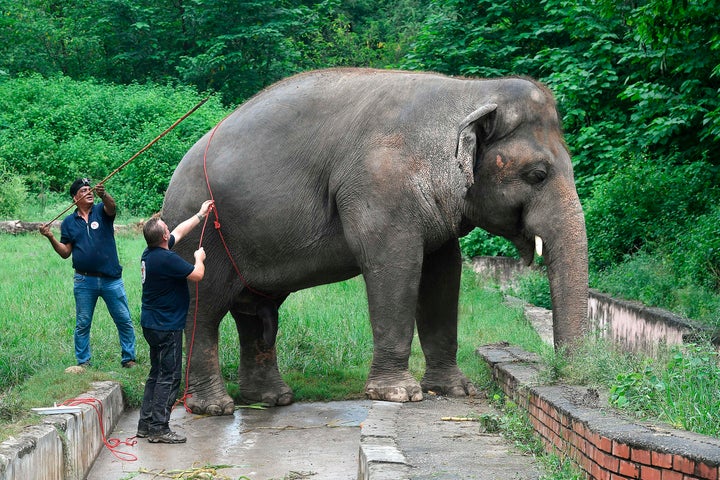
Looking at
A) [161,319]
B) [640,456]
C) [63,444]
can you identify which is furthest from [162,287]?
[640,456]

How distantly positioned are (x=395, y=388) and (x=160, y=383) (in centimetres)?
190

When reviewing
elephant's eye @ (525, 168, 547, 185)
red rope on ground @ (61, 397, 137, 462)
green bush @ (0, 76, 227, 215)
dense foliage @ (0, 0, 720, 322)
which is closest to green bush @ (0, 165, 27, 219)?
dense foliage @ (0, 0, 720, 322)

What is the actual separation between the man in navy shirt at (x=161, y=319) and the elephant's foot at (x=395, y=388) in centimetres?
161

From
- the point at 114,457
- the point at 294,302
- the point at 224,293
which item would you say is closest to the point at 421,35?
the point at 294,302

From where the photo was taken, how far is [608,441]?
483 cm

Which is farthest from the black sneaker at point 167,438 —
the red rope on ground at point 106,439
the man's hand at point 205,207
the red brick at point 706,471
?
the red brick at point 706,471

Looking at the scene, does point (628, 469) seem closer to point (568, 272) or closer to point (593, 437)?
point (593, 437)

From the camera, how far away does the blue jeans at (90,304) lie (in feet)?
30.7

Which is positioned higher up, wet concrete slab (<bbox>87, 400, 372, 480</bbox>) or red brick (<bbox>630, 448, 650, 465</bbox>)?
red brick (<bbox>630, 448, 650, 465</bbox>)

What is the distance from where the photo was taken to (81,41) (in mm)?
35250

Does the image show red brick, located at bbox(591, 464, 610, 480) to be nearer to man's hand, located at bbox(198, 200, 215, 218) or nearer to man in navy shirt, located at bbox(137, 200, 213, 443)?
man in navy shirt, located at bbox(137, 200, 213, 443)

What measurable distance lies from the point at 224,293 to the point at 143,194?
16084mm

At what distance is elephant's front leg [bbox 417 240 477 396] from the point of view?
8.86 m

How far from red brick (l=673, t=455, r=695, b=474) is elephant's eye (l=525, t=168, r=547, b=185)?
4002 mm
